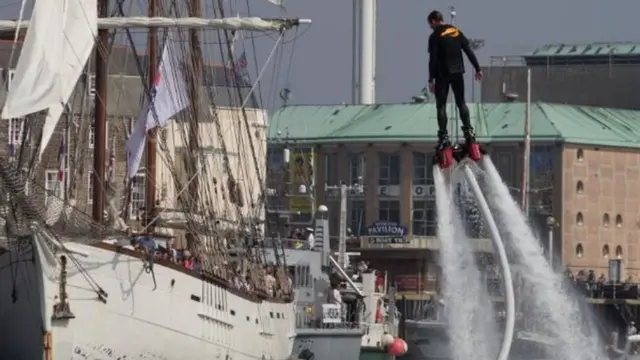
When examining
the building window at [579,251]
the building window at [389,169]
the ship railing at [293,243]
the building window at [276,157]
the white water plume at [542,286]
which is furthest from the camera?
the building window at [389,169]

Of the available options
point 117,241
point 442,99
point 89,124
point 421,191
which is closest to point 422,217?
point 421,191

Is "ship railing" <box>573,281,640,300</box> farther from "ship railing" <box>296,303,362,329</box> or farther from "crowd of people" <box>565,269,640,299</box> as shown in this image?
"ship railing" <box>296,303,362,329</box>

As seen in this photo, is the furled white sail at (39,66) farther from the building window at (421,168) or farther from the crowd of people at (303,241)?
the building window at (421,168)

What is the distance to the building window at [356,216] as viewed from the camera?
156m

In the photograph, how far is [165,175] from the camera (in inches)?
4380

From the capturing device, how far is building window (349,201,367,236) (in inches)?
6147

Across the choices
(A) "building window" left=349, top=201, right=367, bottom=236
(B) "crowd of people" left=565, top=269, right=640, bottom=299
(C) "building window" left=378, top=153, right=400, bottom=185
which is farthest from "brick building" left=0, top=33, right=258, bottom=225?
(C) "building window" left=378, top=153, right=400, bottom=185

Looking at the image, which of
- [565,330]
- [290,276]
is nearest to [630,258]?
[290,276]

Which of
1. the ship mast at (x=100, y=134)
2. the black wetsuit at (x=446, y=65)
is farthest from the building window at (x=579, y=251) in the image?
the black wetsuit at (x=446, y=65)

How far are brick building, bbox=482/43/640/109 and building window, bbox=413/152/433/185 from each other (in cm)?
1092

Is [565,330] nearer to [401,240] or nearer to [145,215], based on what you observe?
[145,215]

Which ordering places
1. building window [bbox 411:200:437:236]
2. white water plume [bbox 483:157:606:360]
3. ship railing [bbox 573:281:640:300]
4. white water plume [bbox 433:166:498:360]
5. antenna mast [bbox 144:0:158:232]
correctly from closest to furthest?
white water plume [bbox 483:157:606:360] < white water plume [bbox 433:166:498:360] < antenna mast [bbox 144:0:158:232] < ship railing [bbox 573:281:640:300] < building window [bbox 411:200:437:236]

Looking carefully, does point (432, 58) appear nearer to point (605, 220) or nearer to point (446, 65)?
point (446, 65)

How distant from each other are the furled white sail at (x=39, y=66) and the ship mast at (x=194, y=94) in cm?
861
